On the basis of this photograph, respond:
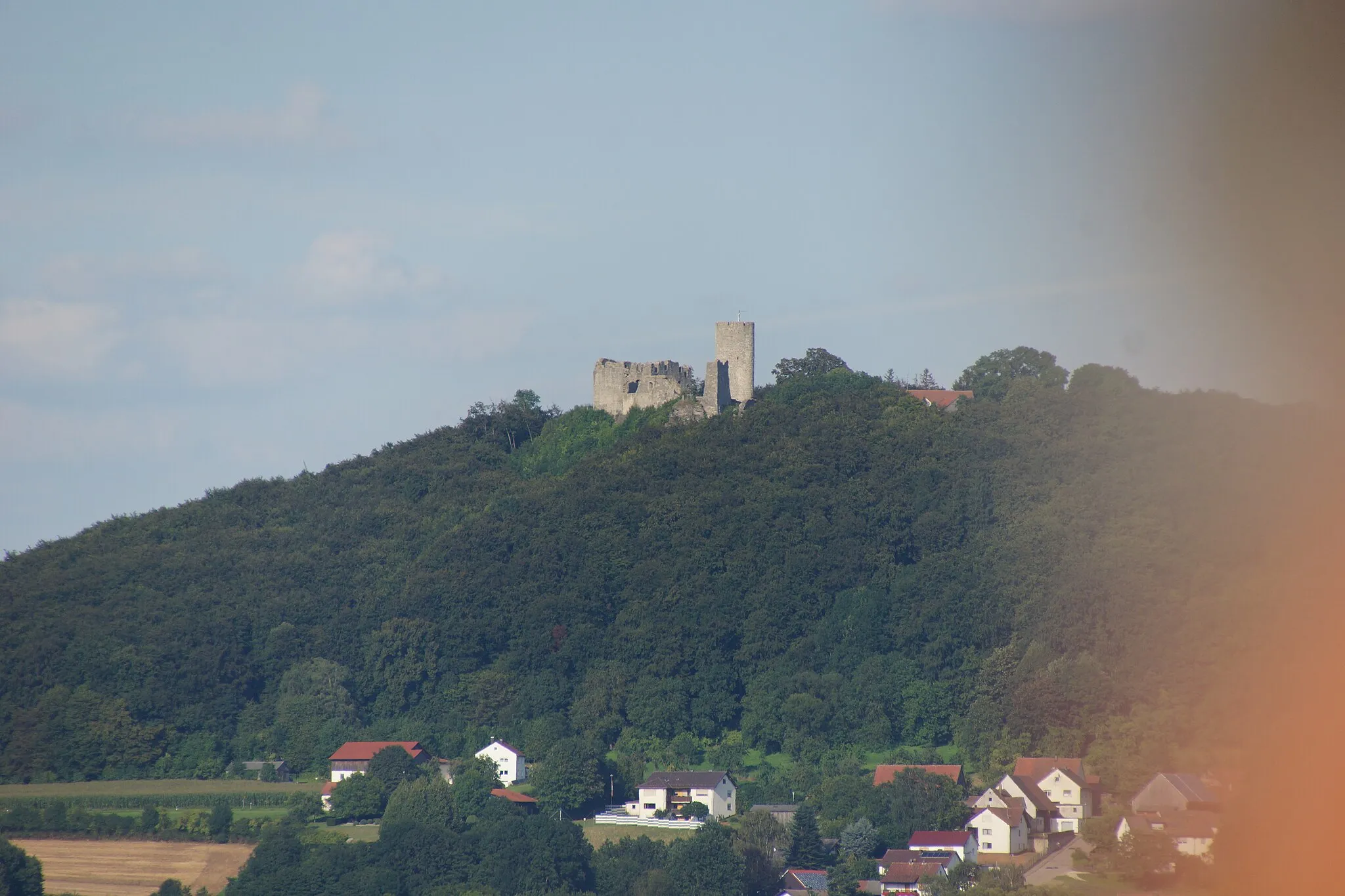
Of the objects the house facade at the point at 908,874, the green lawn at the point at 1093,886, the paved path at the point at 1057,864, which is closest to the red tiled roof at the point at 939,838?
the house facade at the point at 908,874

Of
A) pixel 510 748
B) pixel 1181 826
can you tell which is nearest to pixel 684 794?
pixel 510 748

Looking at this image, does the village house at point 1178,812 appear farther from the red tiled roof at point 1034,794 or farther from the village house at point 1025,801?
the red tiled roof at point 1034,794

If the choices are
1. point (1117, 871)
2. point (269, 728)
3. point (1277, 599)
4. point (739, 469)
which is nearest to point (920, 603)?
point (739, 469)

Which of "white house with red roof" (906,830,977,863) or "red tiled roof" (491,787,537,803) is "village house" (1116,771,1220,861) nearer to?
"white house with red roof" (906,830,977,863)

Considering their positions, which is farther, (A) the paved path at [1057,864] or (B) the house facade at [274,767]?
(B) the house facade at [274,767]

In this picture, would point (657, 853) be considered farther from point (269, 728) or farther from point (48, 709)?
point (48, 709)

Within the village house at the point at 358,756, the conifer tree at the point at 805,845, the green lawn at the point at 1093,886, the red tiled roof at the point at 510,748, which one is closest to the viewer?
the green lawn at the point at 1093,886

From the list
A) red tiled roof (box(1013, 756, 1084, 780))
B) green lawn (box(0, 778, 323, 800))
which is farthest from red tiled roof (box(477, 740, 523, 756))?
red tiled roof (box(1013, 756, 1084, 780))
